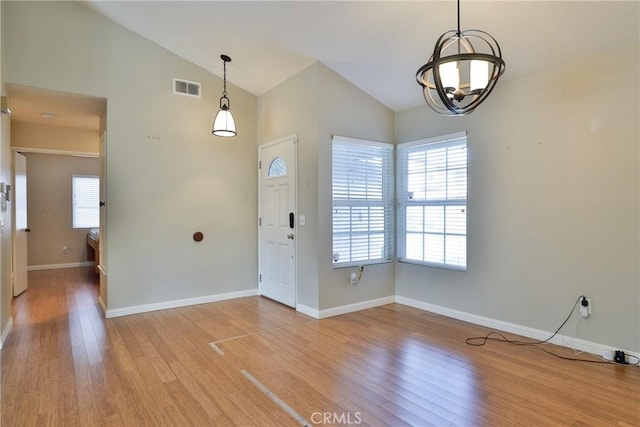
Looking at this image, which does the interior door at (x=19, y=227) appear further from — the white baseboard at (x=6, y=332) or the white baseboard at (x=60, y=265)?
the white baseboard at (x=60, y=265)

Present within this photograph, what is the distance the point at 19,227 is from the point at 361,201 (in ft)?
16.0

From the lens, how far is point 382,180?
473 centimetres

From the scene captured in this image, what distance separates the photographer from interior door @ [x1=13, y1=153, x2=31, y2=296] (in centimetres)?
486

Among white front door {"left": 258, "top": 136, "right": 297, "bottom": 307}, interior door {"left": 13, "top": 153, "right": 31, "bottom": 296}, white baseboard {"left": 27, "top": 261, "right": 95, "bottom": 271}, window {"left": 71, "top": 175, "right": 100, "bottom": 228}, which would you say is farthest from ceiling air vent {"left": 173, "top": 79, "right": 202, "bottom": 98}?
white baseboard {"left": 27, "top": 261, "right": 95, "bottom": 271}

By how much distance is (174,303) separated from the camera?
4.64 meters

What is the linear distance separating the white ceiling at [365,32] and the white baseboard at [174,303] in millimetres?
3007

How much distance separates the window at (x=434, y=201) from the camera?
4066mm

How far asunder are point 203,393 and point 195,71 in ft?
13.1

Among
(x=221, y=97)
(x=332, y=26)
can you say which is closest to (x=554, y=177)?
(x=332, y=26)

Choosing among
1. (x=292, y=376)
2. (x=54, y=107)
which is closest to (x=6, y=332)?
(x=54, y=107)

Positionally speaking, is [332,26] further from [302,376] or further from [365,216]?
[302,376]

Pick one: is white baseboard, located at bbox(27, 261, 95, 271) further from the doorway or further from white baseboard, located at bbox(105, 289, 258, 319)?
white baseboard, located at bbox(105, 289, 258, 319)

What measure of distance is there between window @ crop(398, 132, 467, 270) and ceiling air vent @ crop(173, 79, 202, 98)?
2.85 meters

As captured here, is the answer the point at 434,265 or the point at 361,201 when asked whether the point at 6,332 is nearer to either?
the point at 361,201
